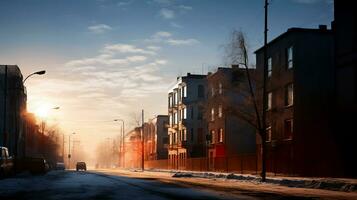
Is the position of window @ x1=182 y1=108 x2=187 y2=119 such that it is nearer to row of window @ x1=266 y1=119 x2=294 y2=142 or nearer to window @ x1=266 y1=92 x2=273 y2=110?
window @ x1=266 y1=92 x2=273 y2=110

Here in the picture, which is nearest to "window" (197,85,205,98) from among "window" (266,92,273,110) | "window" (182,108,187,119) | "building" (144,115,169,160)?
"window" (182,108,187,119)

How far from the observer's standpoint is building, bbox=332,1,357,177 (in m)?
38.1

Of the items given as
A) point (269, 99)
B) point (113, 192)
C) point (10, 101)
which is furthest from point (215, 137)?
point (113, 192)

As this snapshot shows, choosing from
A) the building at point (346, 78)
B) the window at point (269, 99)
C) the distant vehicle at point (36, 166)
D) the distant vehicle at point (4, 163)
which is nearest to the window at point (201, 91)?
the window at point (269, 99)

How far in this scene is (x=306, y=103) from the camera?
4706 cm

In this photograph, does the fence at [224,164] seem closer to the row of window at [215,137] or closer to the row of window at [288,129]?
the row of window at [215,137]

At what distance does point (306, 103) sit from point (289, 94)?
1.79 metres

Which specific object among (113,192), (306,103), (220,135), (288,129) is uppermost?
(306,103)

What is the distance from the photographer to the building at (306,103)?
46.1 metres

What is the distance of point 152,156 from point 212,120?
52545 mm

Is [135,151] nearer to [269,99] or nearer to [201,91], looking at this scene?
[201,91]

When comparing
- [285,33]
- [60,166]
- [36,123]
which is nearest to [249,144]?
[285,33]

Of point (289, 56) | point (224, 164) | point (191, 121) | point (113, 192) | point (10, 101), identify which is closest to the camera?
point (113, 192)

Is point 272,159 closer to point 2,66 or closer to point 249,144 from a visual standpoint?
point 249,144
